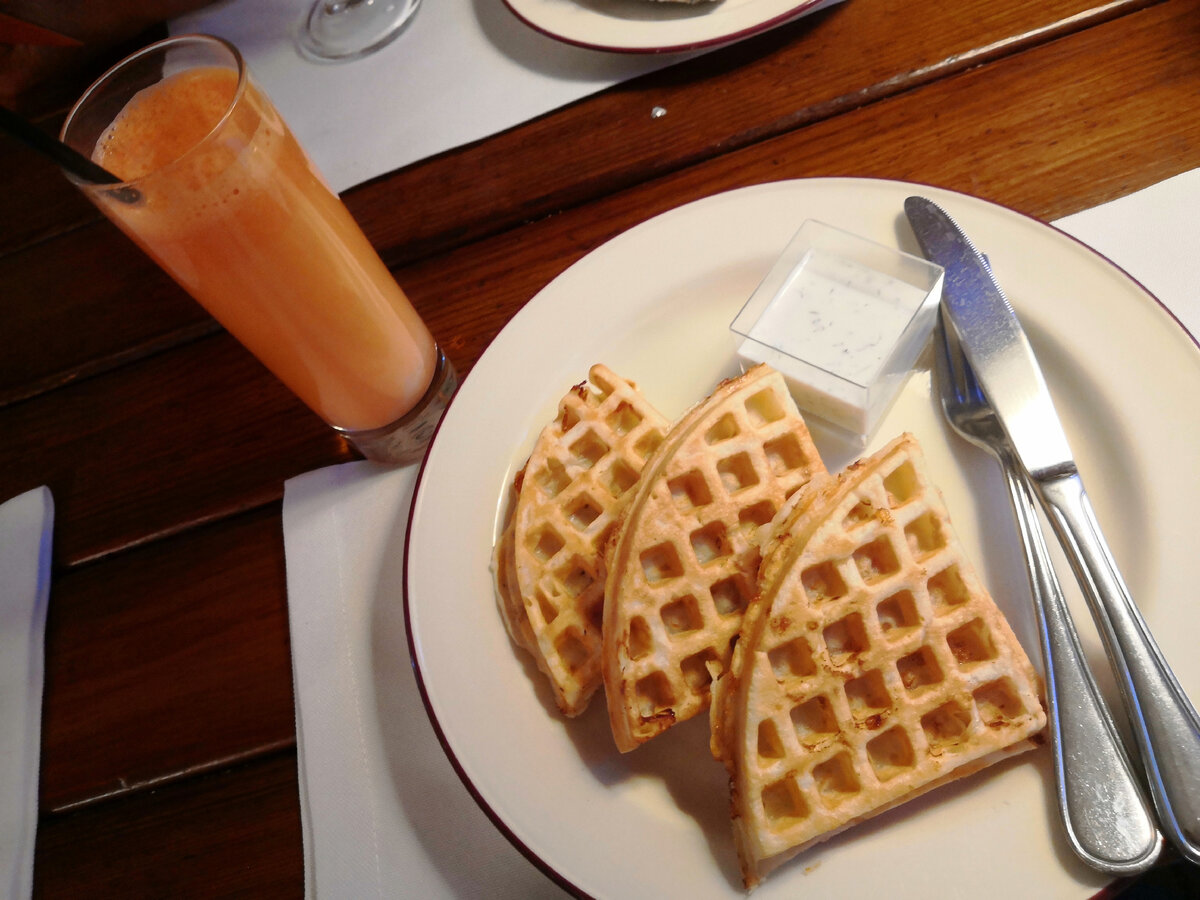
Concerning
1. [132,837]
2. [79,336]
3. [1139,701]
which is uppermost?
[79,336]

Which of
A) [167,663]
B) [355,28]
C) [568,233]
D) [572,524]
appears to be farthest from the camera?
[355,28]

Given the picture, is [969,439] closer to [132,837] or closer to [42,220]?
[132,837]

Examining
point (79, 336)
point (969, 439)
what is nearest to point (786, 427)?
point (969, 439)

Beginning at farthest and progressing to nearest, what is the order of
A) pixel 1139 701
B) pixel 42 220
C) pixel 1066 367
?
1. pixel 42 220
2. pixel 1066 367
3. pixel 1139 701

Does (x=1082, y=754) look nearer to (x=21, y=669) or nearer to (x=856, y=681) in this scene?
(x=856, y=681)

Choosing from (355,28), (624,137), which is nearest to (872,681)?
(624,137)

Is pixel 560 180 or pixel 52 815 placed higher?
pixel 560 180
